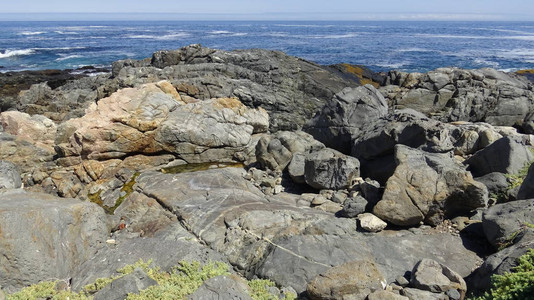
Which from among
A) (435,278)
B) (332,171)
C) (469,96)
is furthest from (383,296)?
(469,96)

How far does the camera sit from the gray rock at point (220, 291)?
23.9 feet

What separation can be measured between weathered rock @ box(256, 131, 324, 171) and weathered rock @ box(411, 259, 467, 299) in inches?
281

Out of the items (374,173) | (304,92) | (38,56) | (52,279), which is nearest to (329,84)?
(304,92)

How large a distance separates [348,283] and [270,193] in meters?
6.14

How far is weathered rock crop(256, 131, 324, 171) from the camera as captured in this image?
1488 centimetres

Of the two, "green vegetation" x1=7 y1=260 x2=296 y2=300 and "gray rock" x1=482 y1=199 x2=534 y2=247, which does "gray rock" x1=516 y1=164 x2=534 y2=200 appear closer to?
"gray rock" x1=482 y1=199 x2=534 y2=247

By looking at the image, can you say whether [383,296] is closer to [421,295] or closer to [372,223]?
[421,295]

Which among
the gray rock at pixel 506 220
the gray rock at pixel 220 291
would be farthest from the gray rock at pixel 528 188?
the gray rock at pixel 220 291

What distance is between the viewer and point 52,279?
29.8ft

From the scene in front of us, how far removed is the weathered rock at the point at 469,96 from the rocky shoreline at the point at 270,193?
0.14m

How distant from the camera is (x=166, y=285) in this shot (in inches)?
324

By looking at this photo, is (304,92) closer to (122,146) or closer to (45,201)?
(122,146)

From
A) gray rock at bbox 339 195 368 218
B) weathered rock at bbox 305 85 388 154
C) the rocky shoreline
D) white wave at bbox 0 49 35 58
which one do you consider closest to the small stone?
the rocky shoreline

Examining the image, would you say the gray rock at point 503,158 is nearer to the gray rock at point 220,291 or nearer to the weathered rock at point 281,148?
the weathered rock at point 281,148
